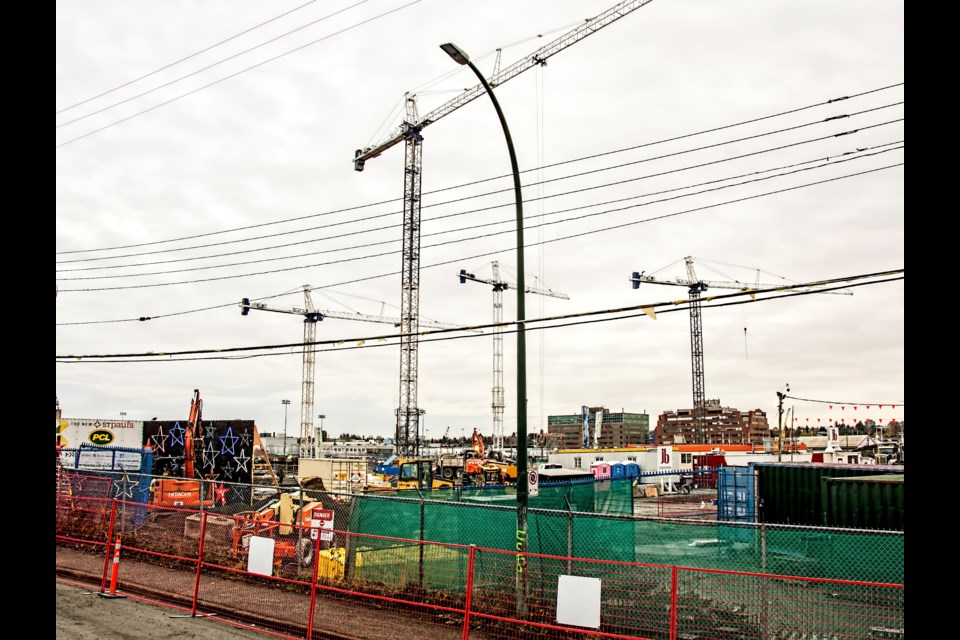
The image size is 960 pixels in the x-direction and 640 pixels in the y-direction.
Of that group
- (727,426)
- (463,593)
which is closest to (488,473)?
(463,593)

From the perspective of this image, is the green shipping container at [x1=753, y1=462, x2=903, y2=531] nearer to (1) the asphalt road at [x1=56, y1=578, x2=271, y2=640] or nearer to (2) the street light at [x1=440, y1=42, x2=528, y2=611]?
(2) the street light at [x1=440, y1=42, x2=528, y2=611]

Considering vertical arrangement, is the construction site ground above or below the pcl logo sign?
below

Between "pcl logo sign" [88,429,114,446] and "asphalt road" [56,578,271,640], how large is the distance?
2198cm

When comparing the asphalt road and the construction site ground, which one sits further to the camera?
the construction site ground

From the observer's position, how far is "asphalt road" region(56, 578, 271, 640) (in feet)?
38.0

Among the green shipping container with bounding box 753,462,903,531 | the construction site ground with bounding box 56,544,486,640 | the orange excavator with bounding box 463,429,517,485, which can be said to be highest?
the green shipping container with bounding box 753,462,903,531

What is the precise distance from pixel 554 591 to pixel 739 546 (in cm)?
675

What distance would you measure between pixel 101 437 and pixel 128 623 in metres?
25.1

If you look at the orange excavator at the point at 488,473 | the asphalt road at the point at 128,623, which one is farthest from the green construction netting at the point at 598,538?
the orange excavator at the point at 488,473

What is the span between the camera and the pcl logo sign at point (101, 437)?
112 feet

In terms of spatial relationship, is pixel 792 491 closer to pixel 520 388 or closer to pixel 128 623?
pixel 520 388

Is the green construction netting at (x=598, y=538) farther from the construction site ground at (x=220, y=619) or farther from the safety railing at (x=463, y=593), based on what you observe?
the construction site ground at (x=220, y=619)

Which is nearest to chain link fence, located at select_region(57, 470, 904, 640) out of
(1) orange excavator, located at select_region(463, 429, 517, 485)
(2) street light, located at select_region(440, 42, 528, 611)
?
(2) street light, located at select_region(440, 42, 528, 611)
